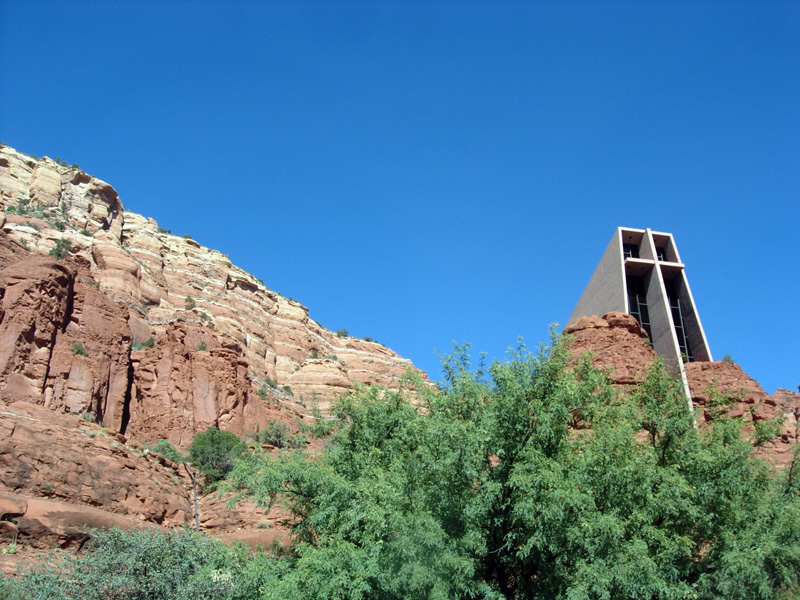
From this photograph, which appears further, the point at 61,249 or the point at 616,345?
the point at 61,249

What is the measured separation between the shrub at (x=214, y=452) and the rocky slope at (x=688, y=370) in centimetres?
1765

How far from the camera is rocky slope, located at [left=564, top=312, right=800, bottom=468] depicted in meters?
28.8

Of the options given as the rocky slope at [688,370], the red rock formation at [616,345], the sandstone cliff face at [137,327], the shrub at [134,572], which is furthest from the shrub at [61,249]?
the rocky slope at [688,370]

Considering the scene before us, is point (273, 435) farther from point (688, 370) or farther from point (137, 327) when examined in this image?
Result: point (688, 370)

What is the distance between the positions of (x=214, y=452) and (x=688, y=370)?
23.9 metres

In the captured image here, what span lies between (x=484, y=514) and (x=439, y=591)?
1.81 meters

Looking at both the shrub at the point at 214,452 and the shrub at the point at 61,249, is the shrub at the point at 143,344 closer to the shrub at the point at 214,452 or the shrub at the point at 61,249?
the shrub at the point at 61,249

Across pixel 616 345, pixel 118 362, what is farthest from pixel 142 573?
pixel 118 362

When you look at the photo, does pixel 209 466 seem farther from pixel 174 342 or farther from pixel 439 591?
pixel 439 591

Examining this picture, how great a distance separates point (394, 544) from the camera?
14.4m

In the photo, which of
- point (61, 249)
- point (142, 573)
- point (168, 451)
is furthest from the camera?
point (61, 249)

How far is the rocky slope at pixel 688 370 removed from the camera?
28.8m

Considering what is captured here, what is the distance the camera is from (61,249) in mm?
48094

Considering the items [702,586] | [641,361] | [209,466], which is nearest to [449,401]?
[702,586]
